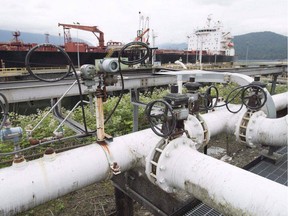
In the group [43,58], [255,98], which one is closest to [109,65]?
[255,98]

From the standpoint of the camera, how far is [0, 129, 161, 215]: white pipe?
1.26m

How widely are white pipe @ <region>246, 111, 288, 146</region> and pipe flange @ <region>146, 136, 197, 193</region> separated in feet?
3.56

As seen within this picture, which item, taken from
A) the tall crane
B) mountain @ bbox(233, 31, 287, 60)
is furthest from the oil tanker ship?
mountain @ bbox(233, 31, 287, 60)

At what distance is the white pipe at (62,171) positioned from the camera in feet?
4.12

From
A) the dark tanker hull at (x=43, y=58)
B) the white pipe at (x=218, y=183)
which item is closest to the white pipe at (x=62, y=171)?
the white pipe at (x=218, y=183)

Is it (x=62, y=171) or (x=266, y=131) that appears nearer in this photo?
(x=62, y=171)

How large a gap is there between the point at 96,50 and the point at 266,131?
57.7ft

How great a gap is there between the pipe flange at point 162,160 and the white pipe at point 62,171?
146mm

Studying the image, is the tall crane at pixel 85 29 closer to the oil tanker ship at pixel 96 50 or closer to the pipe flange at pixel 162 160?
the oil tanker ship at pixel 96 50

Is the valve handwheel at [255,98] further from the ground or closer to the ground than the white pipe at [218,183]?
further from the ground

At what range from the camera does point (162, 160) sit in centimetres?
155

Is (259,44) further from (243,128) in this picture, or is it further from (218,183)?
(218,183)

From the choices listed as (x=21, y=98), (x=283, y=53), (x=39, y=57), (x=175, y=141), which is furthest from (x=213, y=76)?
(x=283, y=53)

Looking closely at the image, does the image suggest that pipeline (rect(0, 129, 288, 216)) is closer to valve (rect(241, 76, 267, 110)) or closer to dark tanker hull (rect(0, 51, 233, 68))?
valve (rect(241, 76, 267, 110))
